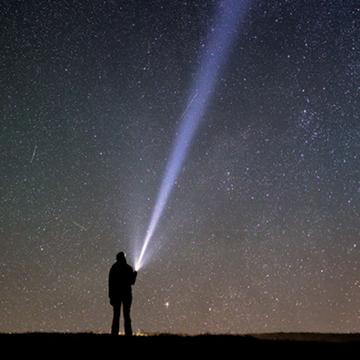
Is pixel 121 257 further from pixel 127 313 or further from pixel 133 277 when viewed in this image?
pixel 127 313

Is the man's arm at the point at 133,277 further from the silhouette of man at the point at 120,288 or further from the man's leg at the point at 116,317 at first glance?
the man's leg at the point at 116,317

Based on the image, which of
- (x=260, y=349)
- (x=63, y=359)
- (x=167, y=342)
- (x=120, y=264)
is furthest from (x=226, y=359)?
(x=120, y=264)

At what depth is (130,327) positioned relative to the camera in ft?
38.8

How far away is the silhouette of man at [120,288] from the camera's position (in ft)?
38.6

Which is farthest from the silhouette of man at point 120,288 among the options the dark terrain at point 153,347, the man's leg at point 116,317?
the dark terrain at point 153,347

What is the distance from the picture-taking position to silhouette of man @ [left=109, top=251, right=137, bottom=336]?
11773 mm

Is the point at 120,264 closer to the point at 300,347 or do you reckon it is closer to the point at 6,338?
the point at 6,338

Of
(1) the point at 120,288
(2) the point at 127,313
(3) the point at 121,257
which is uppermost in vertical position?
(3) the point at 121,257

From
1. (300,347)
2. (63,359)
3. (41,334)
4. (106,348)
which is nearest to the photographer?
(63,359)

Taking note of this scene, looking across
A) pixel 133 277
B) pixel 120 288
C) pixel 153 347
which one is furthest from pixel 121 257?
pixel 153 347

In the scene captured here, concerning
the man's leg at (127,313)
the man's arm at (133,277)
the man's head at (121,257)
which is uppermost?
the man's head at (121,257)

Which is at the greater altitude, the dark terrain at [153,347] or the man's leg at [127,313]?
the dark terrain at [153,347]

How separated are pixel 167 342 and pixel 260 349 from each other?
162 cm

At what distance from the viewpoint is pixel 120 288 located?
11.8 metres
